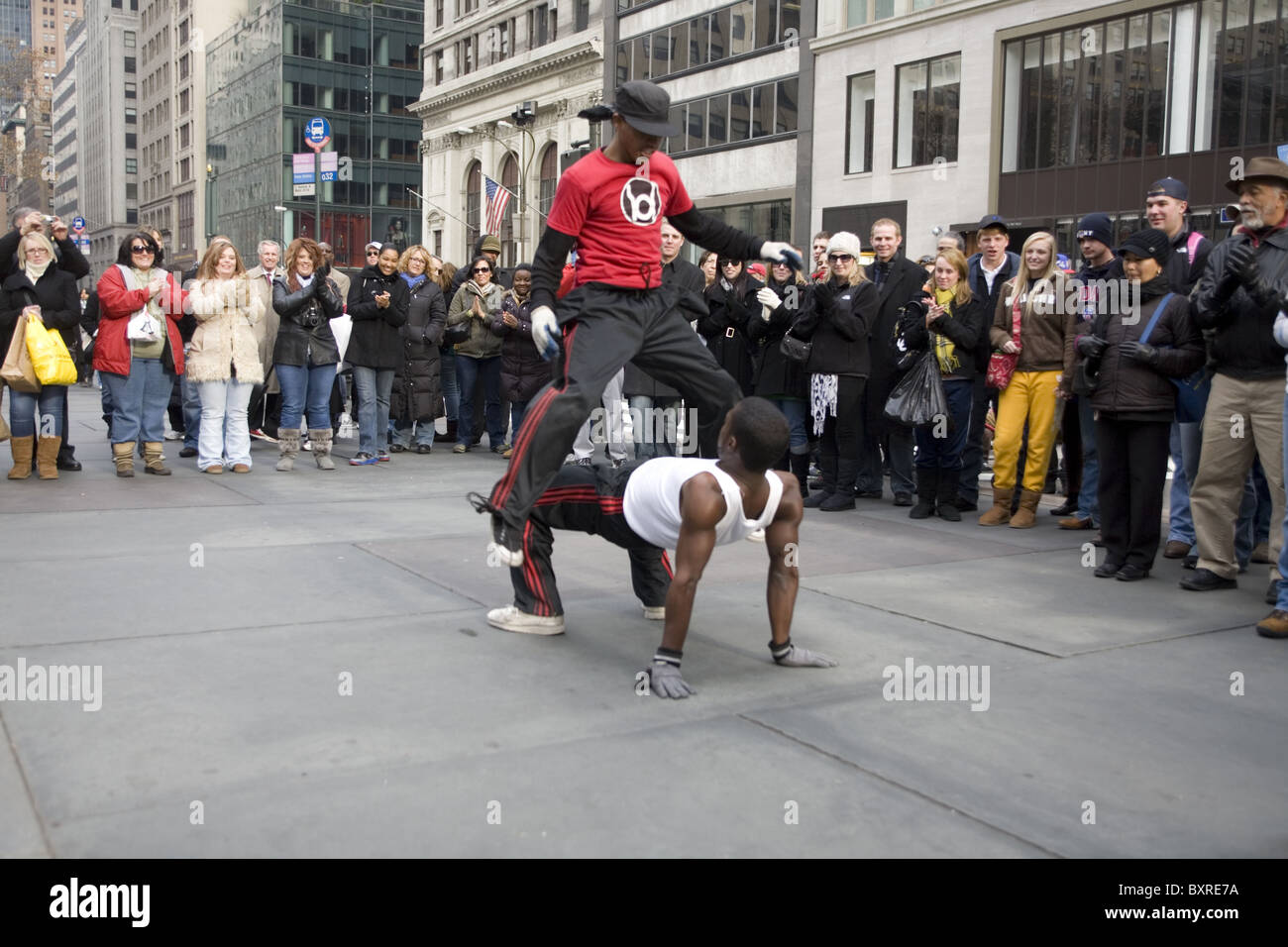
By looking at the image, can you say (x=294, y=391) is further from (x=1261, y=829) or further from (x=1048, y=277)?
(x=1261, y=829)

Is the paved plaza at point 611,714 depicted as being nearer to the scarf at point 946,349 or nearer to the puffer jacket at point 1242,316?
the puffer jacket at point 1242,316

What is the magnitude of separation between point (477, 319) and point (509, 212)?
1890 inches

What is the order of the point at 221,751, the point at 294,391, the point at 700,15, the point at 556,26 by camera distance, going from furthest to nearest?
the point at 556,26, the point at 700,15, the point at 294,391, the point at 221,751

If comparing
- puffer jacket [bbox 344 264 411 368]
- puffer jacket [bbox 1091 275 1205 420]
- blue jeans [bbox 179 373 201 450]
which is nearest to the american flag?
blue jeans [bbox 179 373 201 450]

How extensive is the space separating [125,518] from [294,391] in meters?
3.14

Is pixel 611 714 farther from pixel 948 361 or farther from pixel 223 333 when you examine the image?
pixel 223 333

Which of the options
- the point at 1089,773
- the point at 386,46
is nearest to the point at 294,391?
the point at 1089,773

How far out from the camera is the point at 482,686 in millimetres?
4441

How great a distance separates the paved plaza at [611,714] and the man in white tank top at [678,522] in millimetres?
155

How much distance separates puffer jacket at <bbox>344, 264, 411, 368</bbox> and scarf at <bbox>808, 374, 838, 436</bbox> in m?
4.30

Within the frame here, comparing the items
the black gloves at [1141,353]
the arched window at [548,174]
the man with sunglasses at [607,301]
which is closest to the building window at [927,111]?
the arched window at [548,174]

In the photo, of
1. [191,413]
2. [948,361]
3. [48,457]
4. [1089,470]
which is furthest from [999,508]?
[191,413]

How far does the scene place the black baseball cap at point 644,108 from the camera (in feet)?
16.8

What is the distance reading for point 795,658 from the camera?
475cm
